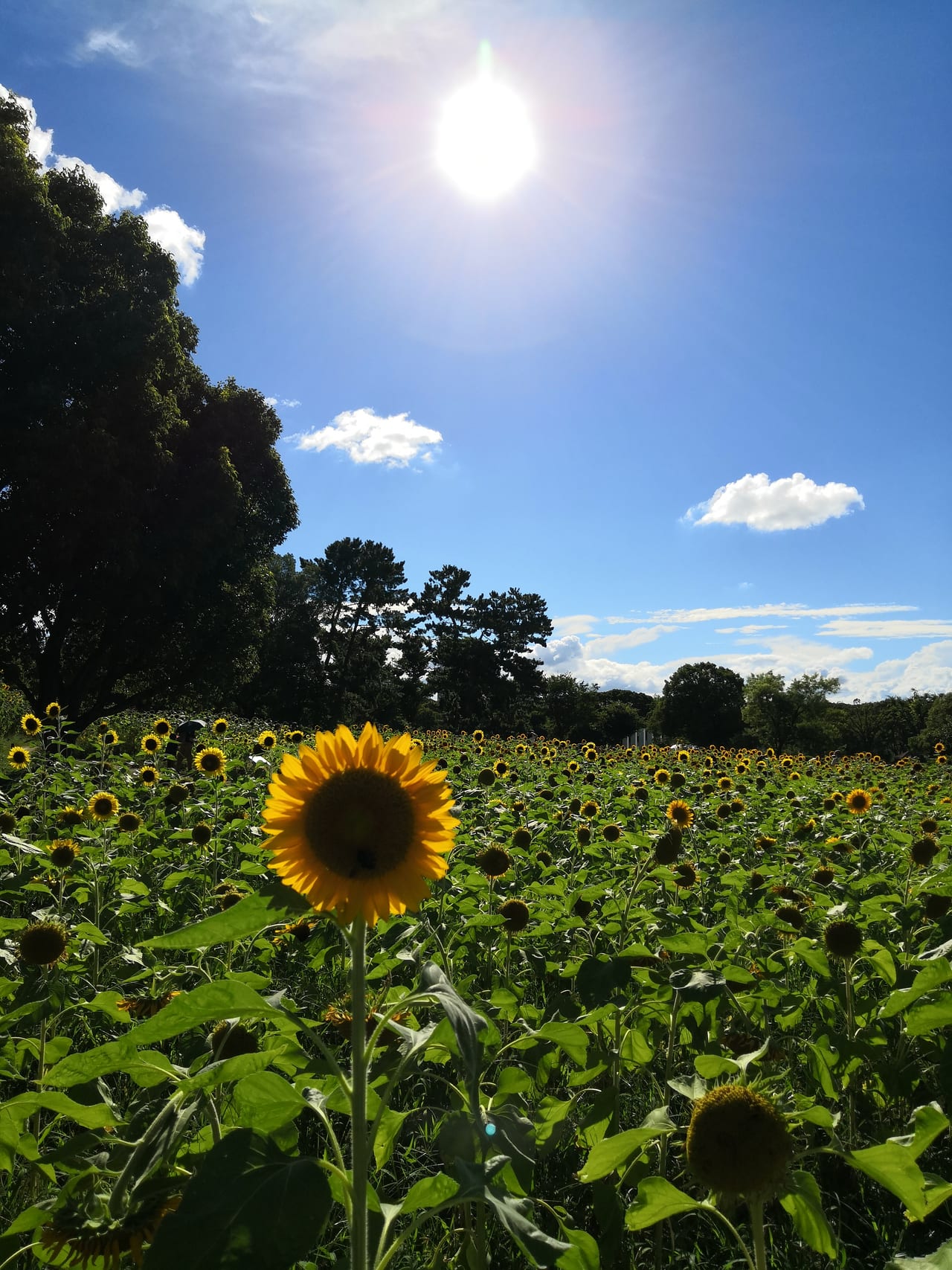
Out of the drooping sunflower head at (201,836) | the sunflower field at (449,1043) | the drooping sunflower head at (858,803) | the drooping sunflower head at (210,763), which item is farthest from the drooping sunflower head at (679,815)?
the drooping sunflower head at (210,763)

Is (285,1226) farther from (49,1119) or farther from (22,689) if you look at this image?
(22,689)

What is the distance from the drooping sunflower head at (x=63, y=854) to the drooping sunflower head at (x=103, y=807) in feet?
4.33

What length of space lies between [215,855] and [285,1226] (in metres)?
3.41

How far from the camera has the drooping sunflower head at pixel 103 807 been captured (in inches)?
192

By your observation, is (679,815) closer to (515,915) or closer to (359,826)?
(515,915)

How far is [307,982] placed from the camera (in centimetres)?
367

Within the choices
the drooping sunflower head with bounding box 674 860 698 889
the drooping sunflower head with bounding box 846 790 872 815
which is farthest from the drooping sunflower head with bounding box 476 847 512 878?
the drooping sunflower head with bounding box 846 790 872 815

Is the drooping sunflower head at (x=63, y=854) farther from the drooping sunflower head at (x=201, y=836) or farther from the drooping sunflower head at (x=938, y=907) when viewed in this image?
the drooping sunflower head at (x=938, y=907)

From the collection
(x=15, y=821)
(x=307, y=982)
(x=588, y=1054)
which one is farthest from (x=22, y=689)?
(x=588, y=1054)

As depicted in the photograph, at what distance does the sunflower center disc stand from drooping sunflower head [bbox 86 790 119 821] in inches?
166

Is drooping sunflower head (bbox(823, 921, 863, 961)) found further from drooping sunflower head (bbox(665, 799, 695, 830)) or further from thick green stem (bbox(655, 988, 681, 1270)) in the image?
drooping sunflower head (bbox(665, 799, 695, 830))

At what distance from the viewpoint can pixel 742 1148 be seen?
1.22 m

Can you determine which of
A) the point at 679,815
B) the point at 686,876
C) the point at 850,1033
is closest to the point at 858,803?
the point at 679,815

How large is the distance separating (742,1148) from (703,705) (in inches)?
1621
